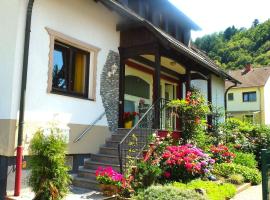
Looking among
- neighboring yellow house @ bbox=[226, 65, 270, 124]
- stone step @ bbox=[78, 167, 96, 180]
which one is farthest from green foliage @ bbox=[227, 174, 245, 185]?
neighboring yellow house @ bbox=[226, 65, 270, 124]

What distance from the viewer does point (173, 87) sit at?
52.5 feet

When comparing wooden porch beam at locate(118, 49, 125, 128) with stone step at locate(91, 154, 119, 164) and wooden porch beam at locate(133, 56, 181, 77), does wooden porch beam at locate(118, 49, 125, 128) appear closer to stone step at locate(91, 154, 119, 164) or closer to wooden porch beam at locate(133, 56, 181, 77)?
wooden porch beam at locate(133, 56, 181, 77)

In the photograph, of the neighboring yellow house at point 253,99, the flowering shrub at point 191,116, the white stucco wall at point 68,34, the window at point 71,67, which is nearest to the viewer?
the white stucco wall at point 68,34

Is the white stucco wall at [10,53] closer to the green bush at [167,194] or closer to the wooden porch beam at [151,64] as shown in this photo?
the green bush at [167,194]

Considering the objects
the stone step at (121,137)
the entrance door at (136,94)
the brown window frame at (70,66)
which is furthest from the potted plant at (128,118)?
the brown window frame at (70,66)

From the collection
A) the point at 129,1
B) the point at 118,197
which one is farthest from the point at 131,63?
the point at 118,197

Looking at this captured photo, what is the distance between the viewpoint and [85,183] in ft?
28.1

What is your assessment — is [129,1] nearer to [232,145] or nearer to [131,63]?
[131,63]

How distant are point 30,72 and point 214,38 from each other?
77.3 metres

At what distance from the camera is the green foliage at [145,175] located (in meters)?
7.91

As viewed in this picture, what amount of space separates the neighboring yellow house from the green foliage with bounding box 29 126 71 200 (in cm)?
3466

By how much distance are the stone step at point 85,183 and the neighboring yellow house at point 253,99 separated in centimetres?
3292

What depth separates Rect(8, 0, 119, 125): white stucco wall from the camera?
8.34 metres

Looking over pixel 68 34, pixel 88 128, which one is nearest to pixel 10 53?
pixel 68 34
